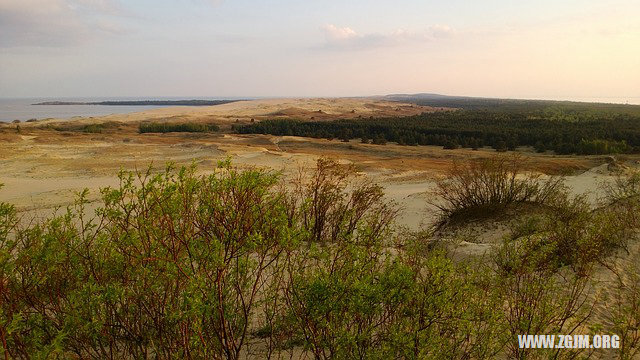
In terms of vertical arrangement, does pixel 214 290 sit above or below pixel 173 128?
below

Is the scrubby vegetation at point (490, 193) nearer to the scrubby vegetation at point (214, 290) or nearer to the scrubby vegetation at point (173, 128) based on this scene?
the scrubby vegetation at point (214, 290)

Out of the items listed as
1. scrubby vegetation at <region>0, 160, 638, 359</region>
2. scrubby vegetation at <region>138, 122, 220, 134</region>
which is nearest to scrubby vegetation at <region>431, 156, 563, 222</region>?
scrubby vegetation at <region>0, 160, 638, 359</region>

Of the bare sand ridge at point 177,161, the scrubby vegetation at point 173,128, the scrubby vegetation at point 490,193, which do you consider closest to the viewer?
the scrubby vegetation at point 490,193

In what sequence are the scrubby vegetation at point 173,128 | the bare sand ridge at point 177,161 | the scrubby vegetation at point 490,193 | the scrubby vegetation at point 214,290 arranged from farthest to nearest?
the scrubby vegetation at point 173,128, the bare sand ridge at point 177,161, the scrubby vegetation at point 490,193, the scrubby vegetation at point 214,290

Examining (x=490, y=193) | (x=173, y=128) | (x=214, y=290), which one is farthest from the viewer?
(x=173, y=128)

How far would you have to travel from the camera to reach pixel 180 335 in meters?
4.09

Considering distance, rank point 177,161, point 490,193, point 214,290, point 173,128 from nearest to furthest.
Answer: point 214,290 < point 490,193 < point 177,161 < point 173,128

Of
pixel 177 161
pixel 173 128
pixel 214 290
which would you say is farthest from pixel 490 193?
pixel 173 128

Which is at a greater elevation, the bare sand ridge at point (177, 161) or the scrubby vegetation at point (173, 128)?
the scrubby vegetation at point (173, 128)

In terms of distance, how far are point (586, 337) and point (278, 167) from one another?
20.3 meters

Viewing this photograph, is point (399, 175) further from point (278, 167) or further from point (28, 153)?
point (28, 153)

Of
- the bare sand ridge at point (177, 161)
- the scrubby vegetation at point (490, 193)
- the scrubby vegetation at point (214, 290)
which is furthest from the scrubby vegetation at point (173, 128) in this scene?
the scrubby vegetation at point (214, 290)

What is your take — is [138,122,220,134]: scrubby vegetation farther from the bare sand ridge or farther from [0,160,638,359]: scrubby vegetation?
[0,160,638,359]: scrubby vegetation

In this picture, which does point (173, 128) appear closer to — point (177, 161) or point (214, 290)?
point (177, 161)
